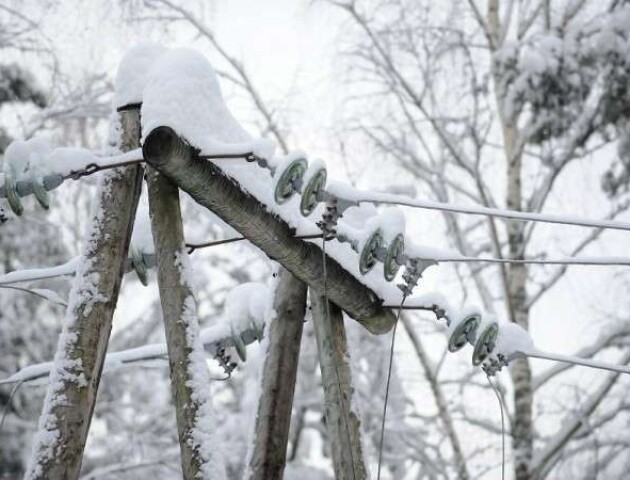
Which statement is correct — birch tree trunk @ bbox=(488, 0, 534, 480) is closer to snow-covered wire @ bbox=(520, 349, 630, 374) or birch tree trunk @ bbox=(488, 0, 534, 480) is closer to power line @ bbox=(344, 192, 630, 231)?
snow-covered wire @ bbox=(520, 349, 630, 374)

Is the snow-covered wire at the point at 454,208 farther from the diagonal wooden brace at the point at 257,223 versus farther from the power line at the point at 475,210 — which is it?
the diagonal wooden brace at the point at 257,223

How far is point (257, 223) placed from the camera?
3.02 m

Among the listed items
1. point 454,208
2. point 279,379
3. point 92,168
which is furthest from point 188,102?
point 279,379

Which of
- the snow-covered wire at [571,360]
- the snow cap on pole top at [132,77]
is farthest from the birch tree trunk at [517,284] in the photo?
the snow cap on pole top at [132,77]

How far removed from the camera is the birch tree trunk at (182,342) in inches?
106

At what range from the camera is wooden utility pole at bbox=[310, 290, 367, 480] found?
3285mm

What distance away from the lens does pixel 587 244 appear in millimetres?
9305

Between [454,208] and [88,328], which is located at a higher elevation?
[454,208]

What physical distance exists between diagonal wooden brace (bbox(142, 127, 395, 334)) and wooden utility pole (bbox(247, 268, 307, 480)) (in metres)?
0.18

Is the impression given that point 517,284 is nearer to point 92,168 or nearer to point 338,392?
point 338,392

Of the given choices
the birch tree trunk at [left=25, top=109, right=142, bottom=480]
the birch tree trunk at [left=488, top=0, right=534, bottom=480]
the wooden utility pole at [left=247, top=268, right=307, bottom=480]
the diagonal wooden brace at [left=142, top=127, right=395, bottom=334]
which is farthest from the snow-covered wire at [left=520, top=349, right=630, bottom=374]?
the birch tree trunk at [left=488, top=0, right=534, bottom=480]

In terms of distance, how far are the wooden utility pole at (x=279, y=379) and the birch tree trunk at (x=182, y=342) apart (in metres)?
0.60

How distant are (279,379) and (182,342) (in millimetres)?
687

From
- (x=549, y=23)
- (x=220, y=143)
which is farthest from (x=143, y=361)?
(x=549, y=23)
